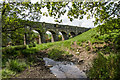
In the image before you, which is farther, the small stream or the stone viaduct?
the stone viaduct

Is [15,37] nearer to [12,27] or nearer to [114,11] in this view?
[12,27]

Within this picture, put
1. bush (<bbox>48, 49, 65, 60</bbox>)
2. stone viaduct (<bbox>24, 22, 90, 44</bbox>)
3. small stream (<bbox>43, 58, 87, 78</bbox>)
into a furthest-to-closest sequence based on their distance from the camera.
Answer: stone viaduct (<bbox>24, 22, 90, 44</bbox>), bush (<bbox>48, 49, 65, 60</bbox>), small stream (<bbox>43, 58, 87, 78</bbox>)

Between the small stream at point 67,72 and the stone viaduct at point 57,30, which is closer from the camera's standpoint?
the small stream at point 67,72

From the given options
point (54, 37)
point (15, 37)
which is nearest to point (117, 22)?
point (15, 37)

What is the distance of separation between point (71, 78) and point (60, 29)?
22224 millimetres

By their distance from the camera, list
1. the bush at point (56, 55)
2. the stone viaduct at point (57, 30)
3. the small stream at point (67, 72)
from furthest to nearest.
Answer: the stone viaduct at point (57, 30)
the bush at point (56, 55)
the small stream at point (67, 72)

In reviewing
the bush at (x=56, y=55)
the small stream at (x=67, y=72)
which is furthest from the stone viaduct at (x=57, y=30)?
the small stream at (x=67, y=72)

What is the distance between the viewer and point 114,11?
10.1 feet

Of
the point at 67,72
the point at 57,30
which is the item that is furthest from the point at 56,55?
the point at 57,30

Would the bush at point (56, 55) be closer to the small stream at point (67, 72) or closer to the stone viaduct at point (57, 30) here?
the small stream at point (67, 72)

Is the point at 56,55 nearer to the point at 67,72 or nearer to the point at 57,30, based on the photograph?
the point at 67,72

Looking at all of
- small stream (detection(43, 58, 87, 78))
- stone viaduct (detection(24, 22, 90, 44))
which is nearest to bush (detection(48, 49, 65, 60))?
small stream (detection(43, 58, 87, 78))

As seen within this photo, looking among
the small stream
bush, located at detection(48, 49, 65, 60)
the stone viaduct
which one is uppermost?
the stone viaduct

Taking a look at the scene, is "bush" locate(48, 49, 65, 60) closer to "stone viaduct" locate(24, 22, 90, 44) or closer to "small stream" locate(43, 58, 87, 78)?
"small stream" locate(43, 58, 87, 78)
